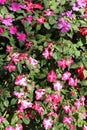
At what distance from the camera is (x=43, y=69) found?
3.20m

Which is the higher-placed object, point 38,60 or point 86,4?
point 86,4

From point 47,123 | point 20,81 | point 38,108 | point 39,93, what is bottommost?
point 47,123

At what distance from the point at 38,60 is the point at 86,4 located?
0.77 metres

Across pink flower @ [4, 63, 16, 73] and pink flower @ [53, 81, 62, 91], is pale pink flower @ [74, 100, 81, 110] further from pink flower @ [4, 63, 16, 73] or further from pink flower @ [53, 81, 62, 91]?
pink flower @ [4, 63, 16, 73]

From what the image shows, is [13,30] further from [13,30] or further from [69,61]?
[69,61]

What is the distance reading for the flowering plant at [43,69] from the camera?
3090 millimetres

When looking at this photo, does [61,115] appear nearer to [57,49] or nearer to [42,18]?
[57,49]

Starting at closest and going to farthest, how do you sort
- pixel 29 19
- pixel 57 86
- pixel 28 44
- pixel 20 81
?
pixel 20 81, pixel 57 86, pixel 28 44, pixel 29 19

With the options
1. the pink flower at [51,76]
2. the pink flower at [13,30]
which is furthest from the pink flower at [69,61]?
the pink flower at [13,30]

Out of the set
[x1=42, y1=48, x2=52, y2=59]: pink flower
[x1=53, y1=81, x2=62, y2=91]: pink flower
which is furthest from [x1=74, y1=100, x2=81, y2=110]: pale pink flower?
[x1=42, y1=48, x2=52, y2=59]: pink flower

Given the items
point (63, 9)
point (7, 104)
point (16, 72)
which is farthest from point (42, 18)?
point (7, 104)

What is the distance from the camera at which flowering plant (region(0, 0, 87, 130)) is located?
3.09m

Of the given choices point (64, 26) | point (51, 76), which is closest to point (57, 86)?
point (51, 76)

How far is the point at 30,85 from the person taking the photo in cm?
308
